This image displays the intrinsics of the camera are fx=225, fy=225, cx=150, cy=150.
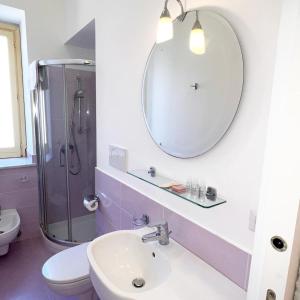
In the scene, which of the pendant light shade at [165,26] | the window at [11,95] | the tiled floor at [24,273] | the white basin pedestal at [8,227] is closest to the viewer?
the pendant light shade at [165,26]

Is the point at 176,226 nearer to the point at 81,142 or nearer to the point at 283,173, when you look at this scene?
the point at 283,173

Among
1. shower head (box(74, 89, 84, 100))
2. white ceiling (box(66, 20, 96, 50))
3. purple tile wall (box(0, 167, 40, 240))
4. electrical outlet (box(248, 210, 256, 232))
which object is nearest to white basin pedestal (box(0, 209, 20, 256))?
purple tile wall (box(0, 167, 40, 240))

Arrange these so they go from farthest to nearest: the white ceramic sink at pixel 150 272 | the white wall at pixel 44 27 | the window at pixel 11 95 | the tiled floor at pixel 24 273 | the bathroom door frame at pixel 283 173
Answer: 1. the window at pixel 11 95
2. the white wall at pixel 44 27
3. the tiled floor at pixel 24 273
4. the white ceramic sink at pixel 150 272
5. the bathroom door frame at pixel 283 173

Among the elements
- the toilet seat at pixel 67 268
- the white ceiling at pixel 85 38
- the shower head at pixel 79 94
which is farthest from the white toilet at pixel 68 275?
the white ceiling at pixel 85 38

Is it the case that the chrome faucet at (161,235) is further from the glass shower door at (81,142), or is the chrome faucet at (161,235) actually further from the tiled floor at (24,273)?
the glass shower door at (81,142)

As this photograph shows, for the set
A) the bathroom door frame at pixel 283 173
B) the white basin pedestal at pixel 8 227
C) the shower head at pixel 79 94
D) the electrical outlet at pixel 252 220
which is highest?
the shower head at pixel 79 94

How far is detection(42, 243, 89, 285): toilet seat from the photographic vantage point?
4.73ft

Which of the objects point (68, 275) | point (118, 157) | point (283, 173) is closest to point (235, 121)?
point (283, 173)

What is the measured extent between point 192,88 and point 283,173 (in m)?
0.75

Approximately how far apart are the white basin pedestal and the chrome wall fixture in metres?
2.22

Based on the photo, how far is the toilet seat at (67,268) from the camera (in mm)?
1442

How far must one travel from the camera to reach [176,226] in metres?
1.15

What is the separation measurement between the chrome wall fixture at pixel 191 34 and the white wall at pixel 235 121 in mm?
95

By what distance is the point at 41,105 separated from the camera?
8.00 ft
